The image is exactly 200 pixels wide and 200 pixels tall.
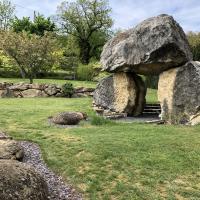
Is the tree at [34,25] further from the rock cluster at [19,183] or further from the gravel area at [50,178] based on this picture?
the rock cluster at [19,183]

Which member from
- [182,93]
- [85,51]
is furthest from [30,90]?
[85,51]

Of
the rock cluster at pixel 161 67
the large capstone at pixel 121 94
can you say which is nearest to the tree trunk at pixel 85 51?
the large capstone at pixel 121 94

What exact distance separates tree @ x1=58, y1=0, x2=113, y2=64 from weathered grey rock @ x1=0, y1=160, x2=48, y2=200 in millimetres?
36291

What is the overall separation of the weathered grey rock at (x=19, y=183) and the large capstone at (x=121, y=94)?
33.6 feet

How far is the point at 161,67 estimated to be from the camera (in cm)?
1506

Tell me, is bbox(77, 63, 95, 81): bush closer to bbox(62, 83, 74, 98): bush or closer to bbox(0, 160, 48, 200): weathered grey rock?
bbox(62, 83, 74, 98): bush

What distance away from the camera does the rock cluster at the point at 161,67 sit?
14.1 m

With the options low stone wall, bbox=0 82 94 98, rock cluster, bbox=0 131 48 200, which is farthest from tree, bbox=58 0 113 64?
rock cluster, bbox=0 131 48 200

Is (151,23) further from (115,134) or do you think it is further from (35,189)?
(35,189)

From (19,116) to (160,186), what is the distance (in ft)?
27.4

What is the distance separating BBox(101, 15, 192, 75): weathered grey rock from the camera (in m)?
14.2

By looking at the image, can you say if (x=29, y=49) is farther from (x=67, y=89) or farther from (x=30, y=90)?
(x=67, y=89)

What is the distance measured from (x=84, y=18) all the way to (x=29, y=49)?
→ 57.7 ft

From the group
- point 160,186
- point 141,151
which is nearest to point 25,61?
point 141,151
